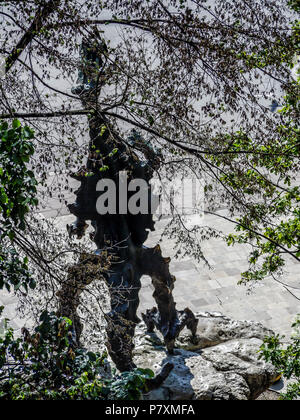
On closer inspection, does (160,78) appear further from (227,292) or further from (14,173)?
(227,292)

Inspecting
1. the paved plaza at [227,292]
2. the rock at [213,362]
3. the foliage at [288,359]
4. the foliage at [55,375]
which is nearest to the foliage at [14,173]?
the foliage at [55,375]

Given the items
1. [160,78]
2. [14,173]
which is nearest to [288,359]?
[160,78]

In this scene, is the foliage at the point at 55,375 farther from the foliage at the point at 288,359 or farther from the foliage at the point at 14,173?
the foliage at the point at 288,359

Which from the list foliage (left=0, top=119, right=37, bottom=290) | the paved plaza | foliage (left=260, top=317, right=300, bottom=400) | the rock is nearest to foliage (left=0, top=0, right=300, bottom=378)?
foliage (left=260, top=317, right=300, bottom=400)

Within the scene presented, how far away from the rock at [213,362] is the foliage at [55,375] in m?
2.78

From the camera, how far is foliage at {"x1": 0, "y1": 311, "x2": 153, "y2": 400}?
4.14m

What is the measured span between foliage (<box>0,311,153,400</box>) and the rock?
2.78 m

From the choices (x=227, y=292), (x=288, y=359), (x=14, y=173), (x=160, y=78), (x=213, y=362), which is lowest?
(x=213, y=362)

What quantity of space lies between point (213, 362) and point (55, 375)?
4.04 meters

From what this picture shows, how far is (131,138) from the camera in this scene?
22.5 feet

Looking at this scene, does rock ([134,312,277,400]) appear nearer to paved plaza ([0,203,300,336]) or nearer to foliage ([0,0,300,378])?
paved plaza ([0,203,300,336])

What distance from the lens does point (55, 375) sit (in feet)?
14.3

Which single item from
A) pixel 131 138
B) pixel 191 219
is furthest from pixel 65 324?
pixel 191 219
